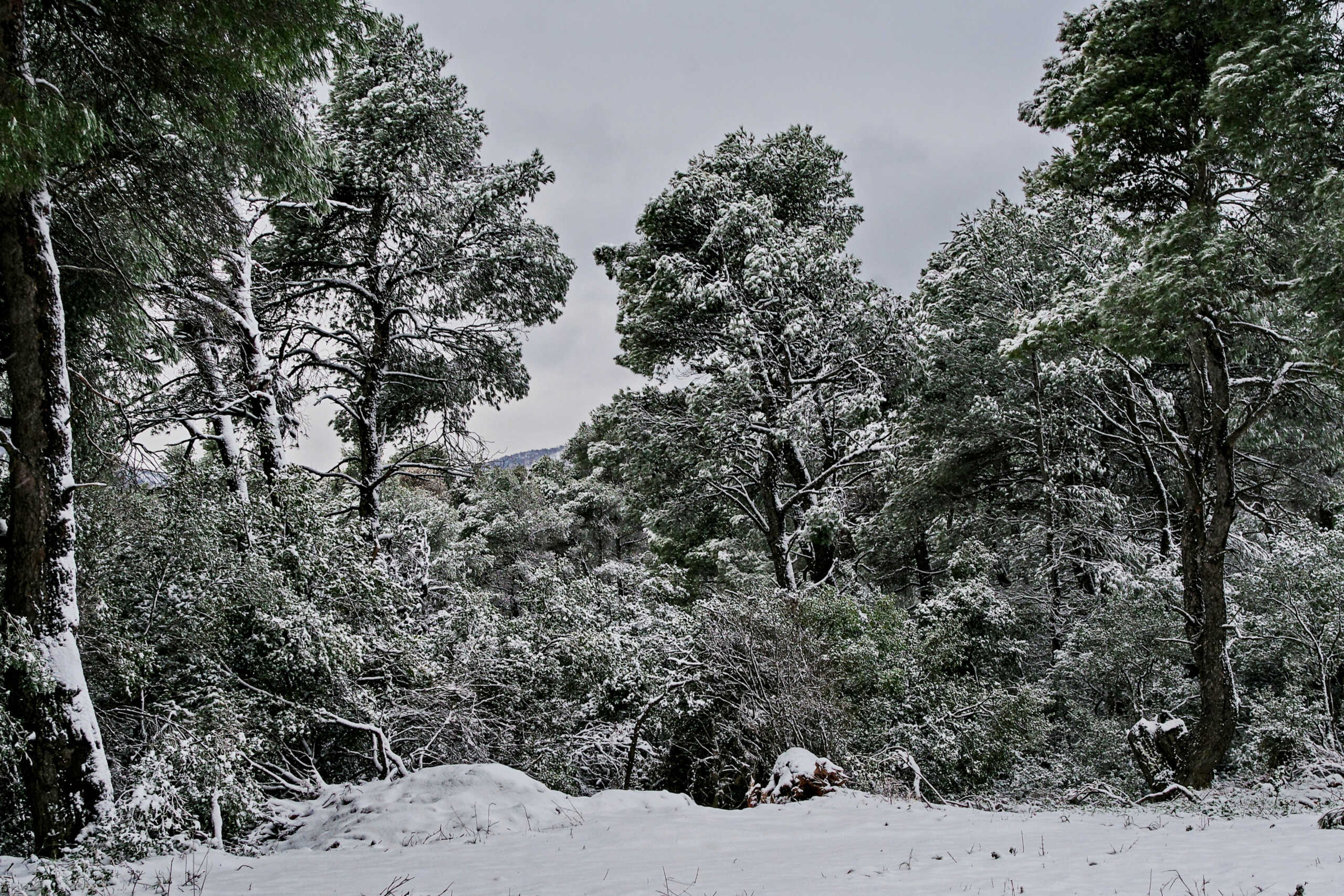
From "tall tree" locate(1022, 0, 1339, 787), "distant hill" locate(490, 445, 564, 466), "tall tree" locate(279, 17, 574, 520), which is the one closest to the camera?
"tall tree" locate(1022, 0, 1339, 787)

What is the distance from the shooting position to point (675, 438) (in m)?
13.8

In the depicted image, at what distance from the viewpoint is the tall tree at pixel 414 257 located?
1097 centimetres

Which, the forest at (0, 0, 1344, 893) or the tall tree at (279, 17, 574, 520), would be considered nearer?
the forest at (0, 0, 1344, 893)

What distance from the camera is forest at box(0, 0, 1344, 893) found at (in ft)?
19.9

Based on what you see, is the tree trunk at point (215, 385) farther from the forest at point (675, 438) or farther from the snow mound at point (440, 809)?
the snow mound at point (440, 809)

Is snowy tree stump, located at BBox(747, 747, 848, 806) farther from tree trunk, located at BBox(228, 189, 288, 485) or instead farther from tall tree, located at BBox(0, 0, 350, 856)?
tree trunk, located at BBox(228, 189, 288, 485)

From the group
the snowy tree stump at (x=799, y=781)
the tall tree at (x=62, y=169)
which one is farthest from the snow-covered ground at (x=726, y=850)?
the tall tree at (x=62, y=169)

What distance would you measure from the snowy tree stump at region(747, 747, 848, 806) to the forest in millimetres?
1120

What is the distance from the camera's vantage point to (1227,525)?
8.93m

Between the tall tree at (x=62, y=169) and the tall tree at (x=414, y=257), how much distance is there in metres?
4.17

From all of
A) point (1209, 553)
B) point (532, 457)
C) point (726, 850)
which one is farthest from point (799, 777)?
point (532, 457)

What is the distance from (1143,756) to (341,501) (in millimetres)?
10326

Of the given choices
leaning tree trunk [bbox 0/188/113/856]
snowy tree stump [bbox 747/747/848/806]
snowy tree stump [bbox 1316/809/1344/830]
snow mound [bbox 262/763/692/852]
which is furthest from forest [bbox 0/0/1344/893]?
snowy tree stump [bbox 1316/809/1344/830]

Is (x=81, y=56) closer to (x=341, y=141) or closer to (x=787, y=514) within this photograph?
(x=341, y=141)
